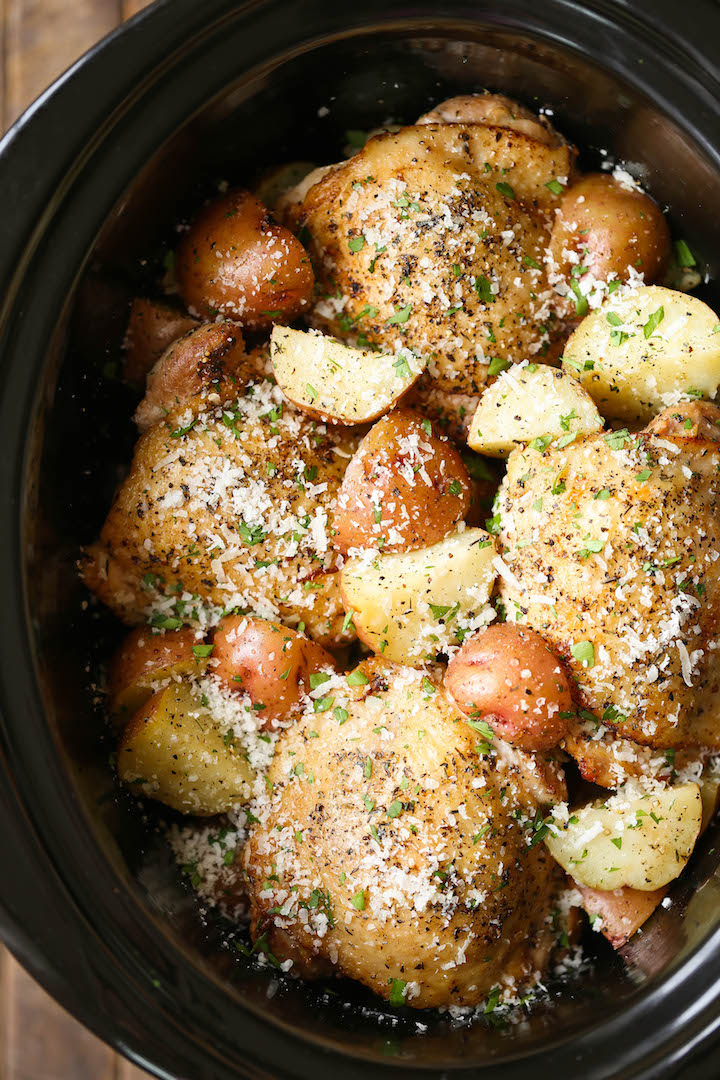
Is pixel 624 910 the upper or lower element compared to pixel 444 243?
lower

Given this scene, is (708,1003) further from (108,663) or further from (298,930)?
(108,663)

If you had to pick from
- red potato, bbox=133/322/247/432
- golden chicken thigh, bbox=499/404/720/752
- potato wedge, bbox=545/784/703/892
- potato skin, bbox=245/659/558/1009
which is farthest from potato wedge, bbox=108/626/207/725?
potato wedge, bbox=545/784/703/892

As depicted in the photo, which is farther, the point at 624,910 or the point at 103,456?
the point at 103,456

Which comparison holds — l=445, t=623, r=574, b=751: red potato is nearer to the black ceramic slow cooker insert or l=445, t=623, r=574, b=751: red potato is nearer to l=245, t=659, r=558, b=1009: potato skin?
l=245, t=659, r=558, b=1009: potato skin

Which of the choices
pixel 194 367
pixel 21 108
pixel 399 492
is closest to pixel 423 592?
pixel 399 492

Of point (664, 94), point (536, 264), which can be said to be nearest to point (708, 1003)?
point (536, 264)

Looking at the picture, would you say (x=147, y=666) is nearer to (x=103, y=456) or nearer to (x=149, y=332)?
(x=103, y=456)

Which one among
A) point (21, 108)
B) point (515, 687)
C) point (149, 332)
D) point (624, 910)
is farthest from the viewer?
point (21, 108)
